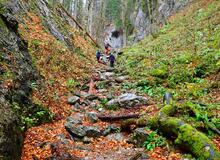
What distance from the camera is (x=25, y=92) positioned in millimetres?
9555

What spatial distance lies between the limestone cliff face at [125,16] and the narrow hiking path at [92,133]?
17.1 meters

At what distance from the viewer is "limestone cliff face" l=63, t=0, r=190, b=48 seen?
32.6 metres

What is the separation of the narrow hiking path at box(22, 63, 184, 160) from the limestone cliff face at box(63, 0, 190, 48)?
17.1m

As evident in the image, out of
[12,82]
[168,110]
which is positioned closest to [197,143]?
[168,110]

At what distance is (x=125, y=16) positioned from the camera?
49531 millimetres

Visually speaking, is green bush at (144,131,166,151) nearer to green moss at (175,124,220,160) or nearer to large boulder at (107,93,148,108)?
green moss at (175,124,220,160)

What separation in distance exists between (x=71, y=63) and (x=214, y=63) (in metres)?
7.09

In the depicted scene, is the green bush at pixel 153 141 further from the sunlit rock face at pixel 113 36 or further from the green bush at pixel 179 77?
the sunlit rock face at pixel 113 36

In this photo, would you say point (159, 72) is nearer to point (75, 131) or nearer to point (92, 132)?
point (92, 132)

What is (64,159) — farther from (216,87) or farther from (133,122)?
(216,87)

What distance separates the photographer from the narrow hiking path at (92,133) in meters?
7.93

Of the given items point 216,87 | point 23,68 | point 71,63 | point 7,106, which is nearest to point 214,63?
point 216,87

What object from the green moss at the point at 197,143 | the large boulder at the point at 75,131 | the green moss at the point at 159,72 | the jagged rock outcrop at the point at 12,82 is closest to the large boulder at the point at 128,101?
the large boulder at the point at 75,131

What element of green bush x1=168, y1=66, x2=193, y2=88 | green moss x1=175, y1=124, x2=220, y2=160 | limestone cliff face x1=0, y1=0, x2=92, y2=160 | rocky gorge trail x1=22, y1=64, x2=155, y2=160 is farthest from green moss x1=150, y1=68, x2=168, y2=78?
green moss x1=175, y1=124, x2=220, y2=160
